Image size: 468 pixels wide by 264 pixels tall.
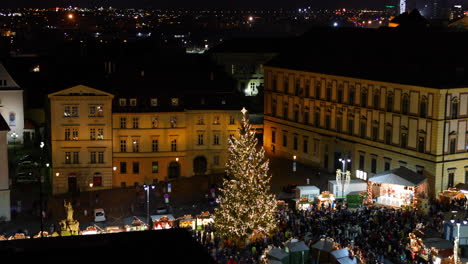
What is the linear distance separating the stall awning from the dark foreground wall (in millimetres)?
41414

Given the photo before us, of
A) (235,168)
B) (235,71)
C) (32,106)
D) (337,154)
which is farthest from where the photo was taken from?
(235,71)

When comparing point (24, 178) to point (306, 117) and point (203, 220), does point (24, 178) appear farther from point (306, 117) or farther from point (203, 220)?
point (203, 220)

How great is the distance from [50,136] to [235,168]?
109 feet

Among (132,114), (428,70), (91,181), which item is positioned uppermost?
(428,70)

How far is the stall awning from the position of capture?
186 feet

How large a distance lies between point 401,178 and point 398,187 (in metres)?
0.71

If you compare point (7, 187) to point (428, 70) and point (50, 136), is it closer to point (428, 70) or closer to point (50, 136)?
point (50, 136)

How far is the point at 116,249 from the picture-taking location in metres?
16.1

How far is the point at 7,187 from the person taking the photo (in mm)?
60844

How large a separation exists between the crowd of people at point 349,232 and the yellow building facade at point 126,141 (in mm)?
23988

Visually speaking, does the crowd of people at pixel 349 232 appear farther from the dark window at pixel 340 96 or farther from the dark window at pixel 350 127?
the dark window at pixel 340 96

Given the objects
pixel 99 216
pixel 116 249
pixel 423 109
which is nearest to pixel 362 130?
pixel 423 109

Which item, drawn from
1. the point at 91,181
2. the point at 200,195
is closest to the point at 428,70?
the point at 200,195

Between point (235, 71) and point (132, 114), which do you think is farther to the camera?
point (235, 71)
